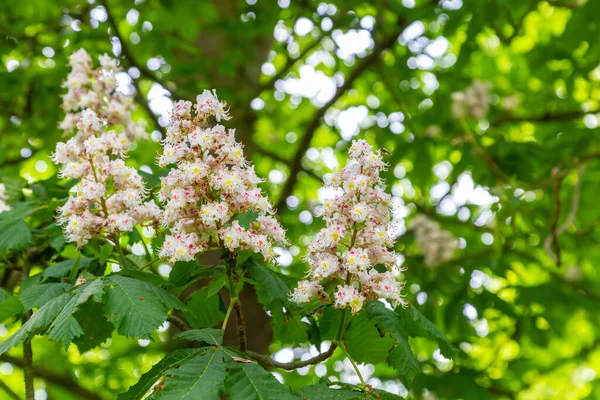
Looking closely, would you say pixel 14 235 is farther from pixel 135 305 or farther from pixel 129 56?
pixel 129 56

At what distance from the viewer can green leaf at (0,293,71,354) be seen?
81.4 inches

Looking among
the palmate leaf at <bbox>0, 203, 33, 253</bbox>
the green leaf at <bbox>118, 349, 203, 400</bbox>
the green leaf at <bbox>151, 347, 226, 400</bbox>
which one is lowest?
the palmate leaf at <bbox>0, 203, 33, 253</bbox>

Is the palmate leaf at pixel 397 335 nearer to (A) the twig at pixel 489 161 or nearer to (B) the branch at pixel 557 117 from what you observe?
(A) the twig at pixel 489 161

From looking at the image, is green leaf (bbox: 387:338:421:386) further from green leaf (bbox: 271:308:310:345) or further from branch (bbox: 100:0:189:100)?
branch (bbox: 100:0:189:100)

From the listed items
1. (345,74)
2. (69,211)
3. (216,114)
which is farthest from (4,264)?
(345,74)

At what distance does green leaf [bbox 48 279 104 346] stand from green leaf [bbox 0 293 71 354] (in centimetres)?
3

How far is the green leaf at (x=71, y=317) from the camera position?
1.99 m

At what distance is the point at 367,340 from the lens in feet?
8.12

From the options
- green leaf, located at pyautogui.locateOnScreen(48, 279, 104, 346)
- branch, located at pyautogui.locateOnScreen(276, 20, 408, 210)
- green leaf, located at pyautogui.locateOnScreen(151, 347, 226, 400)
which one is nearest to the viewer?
green leaf, located at pyautogui.locateOnScreen(151, 347, 226, 400)

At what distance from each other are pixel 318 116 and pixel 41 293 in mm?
3928

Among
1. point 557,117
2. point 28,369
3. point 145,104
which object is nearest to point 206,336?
point 28,369

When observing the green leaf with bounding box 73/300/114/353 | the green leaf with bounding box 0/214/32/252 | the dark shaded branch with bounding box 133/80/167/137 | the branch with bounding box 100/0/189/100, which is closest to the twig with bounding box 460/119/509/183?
the branch with bounding box 100/0/189/100

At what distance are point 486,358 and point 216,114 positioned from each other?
736 cm

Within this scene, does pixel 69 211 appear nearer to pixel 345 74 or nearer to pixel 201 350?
pixel 201 350
